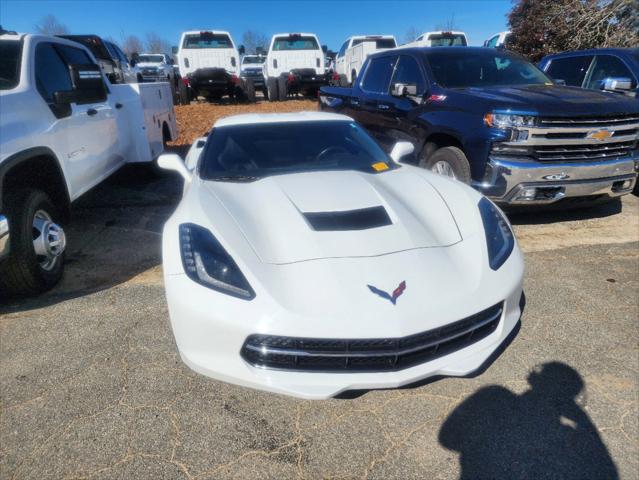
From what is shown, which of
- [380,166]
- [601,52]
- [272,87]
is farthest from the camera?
[272,87]

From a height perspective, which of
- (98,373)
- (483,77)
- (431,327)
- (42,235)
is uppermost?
(483,77)

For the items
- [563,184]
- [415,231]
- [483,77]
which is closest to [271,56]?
[483,77]

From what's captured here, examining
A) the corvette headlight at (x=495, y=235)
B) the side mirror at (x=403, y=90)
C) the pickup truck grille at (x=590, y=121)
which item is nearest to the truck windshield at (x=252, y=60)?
the side mirror at (x=403, y=90)

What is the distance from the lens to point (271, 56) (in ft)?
49.0

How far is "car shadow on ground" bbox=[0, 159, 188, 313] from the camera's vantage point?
11.0ft

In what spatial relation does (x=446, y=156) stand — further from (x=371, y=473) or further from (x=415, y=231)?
(x=371, y=473)

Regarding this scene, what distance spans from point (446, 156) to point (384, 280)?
2971 millimetres

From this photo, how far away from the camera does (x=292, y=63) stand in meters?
14.9

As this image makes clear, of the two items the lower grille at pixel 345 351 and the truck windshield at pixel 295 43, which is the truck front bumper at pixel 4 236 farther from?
the truck windshield at pixel 295 43

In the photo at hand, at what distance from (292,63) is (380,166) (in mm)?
13272

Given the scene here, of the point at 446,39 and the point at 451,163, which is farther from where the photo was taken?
the point at 446,39

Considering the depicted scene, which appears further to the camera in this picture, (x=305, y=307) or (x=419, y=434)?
(x=419, y=434)

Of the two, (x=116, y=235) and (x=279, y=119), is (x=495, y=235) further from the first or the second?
(x=116, y=235)

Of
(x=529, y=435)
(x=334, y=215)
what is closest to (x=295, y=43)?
(x=334, y=215)
